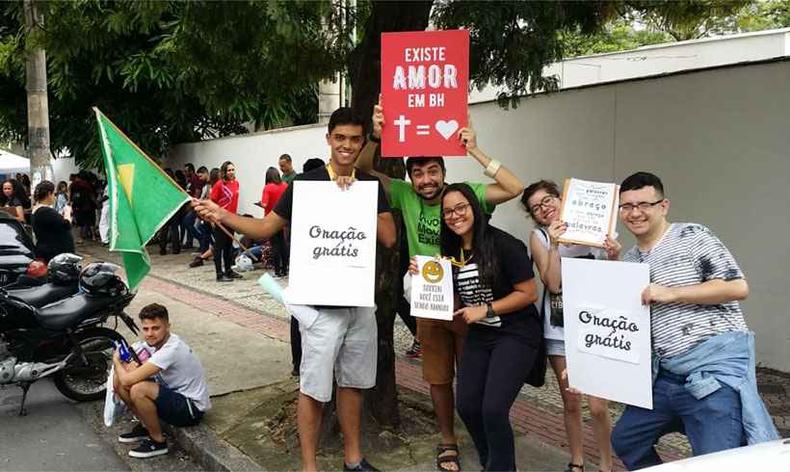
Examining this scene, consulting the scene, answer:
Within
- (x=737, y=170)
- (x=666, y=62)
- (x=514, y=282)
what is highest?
(x=666, y=62)

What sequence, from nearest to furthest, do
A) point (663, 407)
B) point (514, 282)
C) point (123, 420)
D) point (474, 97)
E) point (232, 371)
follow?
point (663, 407) → point (514, 282) → point (123, 420) → point (232, 371) → point (474, 97)

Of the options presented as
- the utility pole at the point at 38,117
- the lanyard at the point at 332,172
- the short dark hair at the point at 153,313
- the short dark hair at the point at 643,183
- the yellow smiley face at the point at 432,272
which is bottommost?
the short dark hair at the point at 153,313

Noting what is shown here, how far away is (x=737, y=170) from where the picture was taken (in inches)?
226

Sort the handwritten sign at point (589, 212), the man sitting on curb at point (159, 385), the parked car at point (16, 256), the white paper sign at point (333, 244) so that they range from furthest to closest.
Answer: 1. the parked car at point (16, 256)
2. the man sitting on curb at point (159, 385)
3. the white paper sign at point (333, 244)
4. the handwritten sign at point (589, 212)

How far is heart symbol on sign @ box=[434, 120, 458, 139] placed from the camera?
143 inches

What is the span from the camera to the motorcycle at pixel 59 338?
530cm

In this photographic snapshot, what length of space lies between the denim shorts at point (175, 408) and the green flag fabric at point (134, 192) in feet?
3.93

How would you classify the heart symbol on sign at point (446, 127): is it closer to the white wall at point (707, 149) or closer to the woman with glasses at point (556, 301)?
the woman with glasses at point (556, 301)

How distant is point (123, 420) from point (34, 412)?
0.82 m

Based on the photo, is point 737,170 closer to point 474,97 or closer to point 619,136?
point 619,136

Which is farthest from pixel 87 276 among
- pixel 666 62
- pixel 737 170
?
pixel 666 62

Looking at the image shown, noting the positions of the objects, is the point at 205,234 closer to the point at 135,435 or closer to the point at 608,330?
the point at 135,435

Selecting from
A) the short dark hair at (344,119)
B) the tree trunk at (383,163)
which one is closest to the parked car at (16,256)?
the tree trunk at (383,163)

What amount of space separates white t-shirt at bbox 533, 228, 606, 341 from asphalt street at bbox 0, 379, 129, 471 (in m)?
2.97
